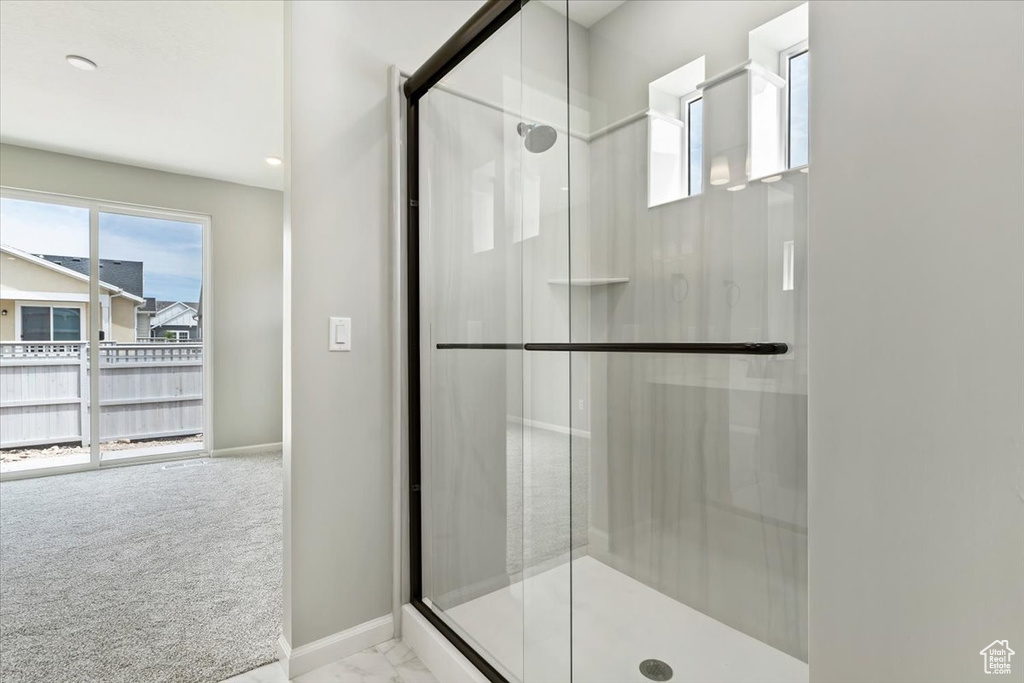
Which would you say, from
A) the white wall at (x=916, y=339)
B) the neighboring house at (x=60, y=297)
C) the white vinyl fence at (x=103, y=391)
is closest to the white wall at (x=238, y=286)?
the white vinyl fence at (x=103, y=391)

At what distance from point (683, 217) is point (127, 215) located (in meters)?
5.15

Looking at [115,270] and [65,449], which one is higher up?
[115,270]

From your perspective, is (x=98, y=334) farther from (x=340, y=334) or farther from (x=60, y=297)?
(x=340, y=334)

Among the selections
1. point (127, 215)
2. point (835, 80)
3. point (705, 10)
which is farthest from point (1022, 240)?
point (127, 215)

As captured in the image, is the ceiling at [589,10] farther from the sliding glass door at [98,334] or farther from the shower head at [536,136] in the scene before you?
the sliding glass door at [98,334]

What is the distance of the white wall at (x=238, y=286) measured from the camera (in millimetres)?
4371

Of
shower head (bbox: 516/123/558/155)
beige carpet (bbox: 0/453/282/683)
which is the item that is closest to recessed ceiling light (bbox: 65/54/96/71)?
beige carpet (bbox: 0/453/282/683)

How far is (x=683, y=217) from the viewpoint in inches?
37.1

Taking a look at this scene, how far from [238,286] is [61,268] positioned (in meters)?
1.30

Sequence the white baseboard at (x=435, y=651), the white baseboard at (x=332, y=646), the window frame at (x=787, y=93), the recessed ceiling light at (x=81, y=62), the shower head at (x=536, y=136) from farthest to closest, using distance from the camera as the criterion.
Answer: the recessed ceiling light at (x=81, y=62) < the white baseboard at (x=332, y=646) < the white baseboard at (x=435, y=651) < the shower head at (x=536, y=136) < the window frame at (x=787, y=93)

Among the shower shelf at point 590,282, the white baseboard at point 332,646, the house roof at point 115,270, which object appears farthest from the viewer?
the house roof at point 115,270

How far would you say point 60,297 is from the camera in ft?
13.1

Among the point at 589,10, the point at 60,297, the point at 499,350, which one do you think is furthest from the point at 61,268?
the point at 589,10

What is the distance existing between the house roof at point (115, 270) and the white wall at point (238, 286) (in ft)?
1.84
